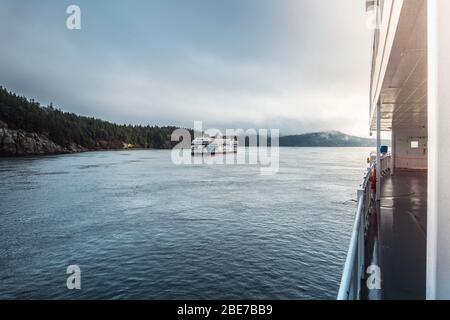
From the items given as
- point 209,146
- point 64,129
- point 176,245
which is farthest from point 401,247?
point 64,129

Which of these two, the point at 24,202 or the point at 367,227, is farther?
the point at 24,202

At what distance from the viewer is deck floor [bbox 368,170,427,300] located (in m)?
3.93

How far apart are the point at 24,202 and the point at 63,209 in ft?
13.2

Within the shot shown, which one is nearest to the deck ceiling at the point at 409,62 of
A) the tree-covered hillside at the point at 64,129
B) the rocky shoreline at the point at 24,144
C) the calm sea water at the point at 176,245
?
the calm sea water at the point at 176,245

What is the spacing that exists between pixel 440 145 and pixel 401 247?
4.10 meters

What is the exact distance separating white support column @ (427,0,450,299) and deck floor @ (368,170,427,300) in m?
1.86

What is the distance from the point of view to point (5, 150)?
80.2 meters

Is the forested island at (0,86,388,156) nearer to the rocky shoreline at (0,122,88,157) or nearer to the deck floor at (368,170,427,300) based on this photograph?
the rocky shoreline at (0,122,88,157)

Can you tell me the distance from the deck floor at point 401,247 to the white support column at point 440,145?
1859 mm

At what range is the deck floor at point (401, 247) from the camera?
3.93 m

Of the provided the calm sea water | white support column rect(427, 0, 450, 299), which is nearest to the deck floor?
white support column rect(427, 0, 450, 299)
